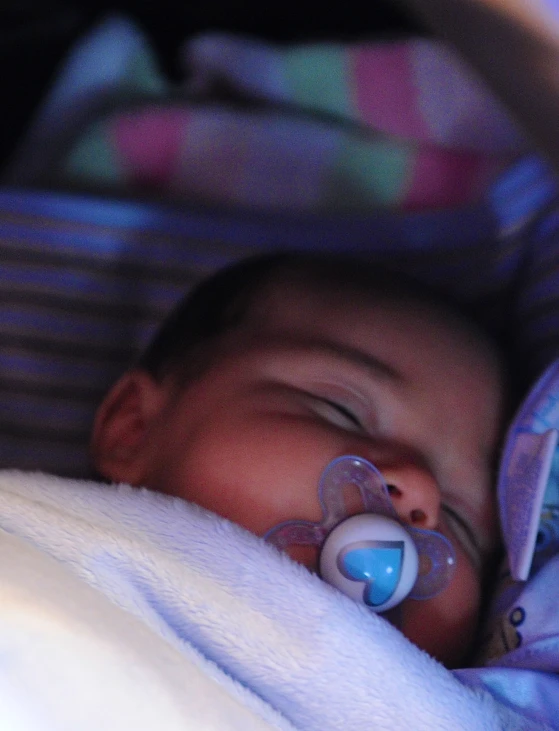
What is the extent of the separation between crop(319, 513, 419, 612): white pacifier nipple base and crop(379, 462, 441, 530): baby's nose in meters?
0.03

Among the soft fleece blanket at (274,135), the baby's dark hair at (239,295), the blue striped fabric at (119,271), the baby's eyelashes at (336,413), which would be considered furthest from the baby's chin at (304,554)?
the soft fleece blanket at (274,135)

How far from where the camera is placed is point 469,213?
110 centimetres

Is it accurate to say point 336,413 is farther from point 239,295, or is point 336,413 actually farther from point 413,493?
point 239,295

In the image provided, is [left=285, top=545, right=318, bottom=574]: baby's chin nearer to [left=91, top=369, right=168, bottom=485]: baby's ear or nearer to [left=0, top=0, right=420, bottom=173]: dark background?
[left=91, top=369, right=168, bottom=485]: baby's ear

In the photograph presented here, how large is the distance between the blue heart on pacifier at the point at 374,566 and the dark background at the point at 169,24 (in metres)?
0.80

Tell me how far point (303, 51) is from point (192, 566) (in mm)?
842

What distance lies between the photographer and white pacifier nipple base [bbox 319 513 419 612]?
68 centimetres

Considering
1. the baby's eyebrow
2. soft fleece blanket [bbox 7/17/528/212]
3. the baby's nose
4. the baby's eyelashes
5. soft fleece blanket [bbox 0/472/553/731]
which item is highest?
soft fleece blanket [bbox 7/17/528/212]

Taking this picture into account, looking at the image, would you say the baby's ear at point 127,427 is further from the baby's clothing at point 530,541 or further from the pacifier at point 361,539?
the baby's clothing at point 530,541

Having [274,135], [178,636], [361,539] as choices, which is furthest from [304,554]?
[274,135]

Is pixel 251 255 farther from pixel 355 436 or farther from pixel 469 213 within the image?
pixel 355 436

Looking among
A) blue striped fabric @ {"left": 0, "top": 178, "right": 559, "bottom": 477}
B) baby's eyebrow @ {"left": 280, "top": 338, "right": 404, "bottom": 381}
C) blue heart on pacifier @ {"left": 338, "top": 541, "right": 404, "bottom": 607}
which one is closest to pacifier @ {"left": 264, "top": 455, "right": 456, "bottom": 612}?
blue heart on pacifier @ {"left": 338, "top": 541, "right": 404, "bottom": 607}

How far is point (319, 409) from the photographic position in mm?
776

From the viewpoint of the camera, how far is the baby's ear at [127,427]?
2.72 ft
